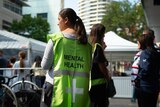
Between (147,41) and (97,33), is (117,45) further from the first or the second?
(97,33)

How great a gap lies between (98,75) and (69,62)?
1.05 m

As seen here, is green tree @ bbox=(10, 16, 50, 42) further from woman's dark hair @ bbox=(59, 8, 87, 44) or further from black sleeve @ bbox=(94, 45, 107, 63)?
woman's dark hair @ bbox=(59, 8, 87, 44)

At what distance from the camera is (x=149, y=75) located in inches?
238

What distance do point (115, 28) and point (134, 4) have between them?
385 cm

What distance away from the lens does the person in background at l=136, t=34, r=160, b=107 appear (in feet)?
19.9

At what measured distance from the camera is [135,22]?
2101 inches

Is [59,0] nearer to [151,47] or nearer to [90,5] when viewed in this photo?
[90,5]

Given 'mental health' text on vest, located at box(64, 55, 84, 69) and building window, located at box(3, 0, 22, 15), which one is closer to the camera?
'mental health' text on vest, located at box(64, 55, 84, 69)

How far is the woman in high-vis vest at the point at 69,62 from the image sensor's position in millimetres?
4266

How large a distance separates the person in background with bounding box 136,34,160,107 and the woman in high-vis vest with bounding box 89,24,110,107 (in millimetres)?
840

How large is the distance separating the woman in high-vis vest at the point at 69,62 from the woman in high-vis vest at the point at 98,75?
0.74 meters

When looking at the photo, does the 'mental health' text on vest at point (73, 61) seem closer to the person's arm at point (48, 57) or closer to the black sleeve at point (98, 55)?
the person's arm at point (48, 57)

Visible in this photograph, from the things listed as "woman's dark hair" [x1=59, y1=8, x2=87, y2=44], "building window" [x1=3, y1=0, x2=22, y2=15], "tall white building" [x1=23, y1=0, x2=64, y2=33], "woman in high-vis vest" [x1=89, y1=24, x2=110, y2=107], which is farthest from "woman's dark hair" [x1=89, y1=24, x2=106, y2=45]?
"tall white building" [x1=23, y1=0, x2=64, y2=33]

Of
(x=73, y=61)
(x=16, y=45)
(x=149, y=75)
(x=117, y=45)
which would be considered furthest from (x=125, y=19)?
(x=73, y=61)
